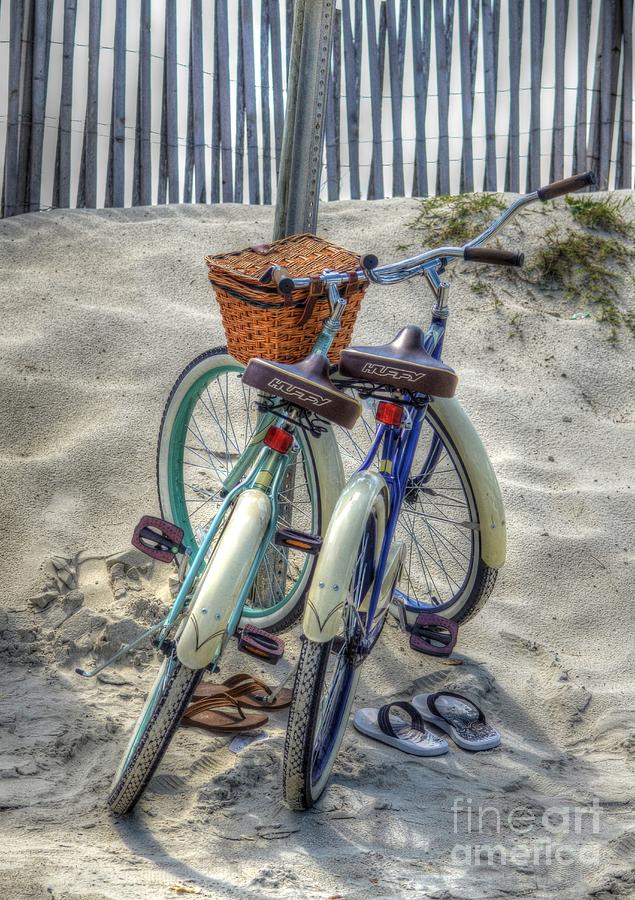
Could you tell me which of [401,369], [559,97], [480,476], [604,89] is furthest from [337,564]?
[604,89]

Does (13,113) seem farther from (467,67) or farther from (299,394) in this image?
(299,394)

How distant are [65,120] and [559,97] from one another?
116 inches

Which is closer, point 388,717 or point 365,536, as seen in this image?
point 365,536

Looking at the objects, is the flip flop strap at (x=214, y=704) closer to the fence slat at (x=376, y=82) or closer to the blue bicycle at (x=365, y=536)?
the blue bicycle at (x=365, y=536)

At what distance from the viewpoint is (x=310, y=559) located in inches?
120

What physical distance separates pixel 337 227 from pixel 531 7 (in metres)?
1.80

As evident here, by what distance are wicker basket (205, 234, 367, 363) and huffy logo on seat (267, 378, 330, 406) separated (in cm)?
35

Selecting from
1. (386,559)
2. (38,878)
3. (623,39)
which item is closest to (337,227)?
(623,39)

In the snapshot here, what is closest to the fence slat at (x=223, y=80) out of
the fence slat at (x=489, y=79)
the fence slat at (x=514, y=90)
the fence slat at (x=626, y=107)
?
the fence slat at (x=489, y=79)

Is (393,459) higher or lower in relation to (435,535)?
higher

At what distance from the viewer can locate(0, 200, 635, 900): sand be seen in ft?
7.31

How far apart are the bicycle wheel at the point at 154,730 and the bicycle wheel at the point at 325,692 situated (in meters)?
0.26

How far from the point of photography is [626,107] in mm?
6047

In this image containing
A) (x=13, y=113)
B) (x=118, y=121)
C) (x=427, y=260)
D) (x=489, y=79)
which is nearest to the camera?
(x=427, y=260)
